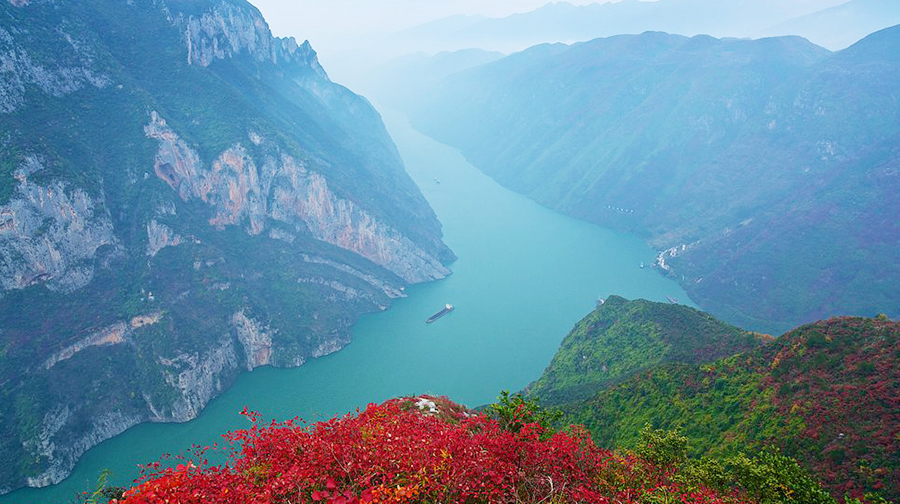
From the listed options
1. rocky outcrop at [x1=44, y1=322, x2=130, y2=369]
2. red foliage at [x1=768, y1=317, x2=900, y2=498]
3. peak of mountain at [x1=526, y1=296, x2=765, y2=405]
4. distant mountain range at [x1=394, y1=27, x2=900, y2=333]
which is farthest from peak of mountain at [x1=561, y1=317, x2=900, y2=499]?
distant mountain range at [x1=394, y1=27, x2=900, y2=333]

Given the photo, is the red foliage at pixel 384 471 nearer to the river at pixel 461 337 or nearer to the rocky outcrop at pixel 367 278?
the river at pixel 461 337

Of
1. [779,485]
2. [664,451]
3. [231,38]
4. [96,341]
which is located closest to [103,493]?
[664,451]

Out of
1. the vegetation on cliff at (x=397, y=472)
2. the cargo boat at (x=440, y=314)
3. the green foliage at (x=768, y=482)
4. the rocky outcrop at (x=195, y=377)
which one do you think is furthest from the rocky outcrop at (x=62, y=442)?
the green foliage at (x=768, y=482)

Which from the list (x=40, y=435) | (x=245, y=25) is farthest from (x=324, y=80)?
(x=40, y=435)

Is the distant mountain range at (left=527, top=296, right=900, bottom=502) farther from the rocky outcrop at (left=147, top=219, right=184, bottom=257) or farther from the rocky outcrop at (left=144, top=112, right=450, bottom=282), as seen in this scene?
the rocky outcrop at (left=147, top=219, right=184, bottom=257)

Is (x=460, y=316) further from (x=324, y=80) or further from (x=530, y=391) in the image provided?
(x=324, y=80)

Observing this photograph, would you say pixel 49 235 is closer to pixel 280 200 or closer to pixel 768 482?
pixel 280 200
